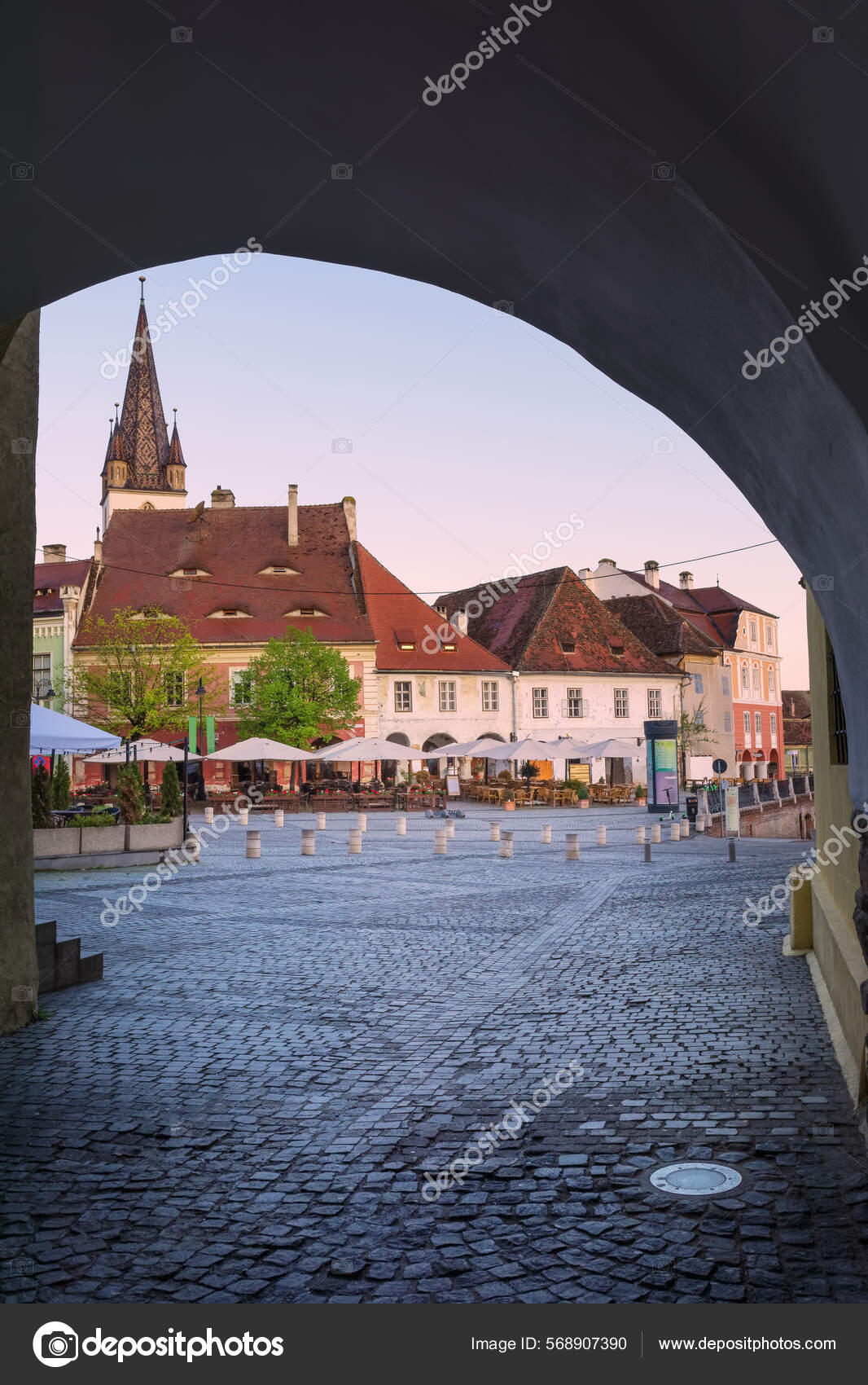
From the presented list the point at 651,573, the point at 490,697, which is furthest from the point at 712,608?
the point at 490,697

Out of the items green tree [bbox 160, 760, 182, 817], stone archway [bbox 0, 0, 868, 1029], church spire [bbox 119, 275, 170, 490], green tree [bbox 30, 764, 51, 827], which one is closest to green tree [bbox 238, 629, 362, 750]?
green tree [bbox 160, 760, 182, 817]

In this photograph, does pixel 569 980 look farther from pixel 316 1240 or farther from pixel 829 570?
pixel 829 570

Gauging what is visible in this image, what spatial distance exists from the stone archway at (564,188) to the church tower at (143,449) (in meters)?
85.2

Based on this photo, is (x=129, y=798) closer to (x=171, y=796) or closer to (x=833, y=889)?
(x=171, y=796)

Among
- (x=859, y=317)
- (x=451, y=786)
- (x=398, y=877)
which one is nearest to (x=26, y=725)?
(x=859, y=317)

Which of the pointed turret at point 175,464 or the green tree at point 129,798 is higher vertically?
the pointed turret at point 175,464

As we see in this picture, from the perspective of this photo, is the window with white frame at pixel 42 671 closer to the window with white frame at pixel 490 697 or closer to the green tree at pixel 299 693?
the green tree at pixel 299 693

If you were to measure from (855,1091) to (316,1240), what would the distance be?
124 inches

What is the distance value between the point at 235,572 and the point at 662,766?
2843 cm

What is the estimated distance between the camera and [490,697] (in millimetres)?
56844

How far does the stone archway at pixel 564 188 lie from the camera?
300cm

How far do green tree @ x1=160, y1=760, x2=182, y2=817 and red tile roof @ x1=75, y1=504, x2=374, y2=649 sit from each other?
2786 cm

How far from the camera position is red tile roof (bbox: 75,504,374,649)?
179 ft

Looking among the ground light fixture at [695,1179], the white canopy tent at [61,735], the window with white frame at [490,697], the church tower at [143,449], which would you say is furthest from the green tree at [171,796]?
the church tower at [143,449]
